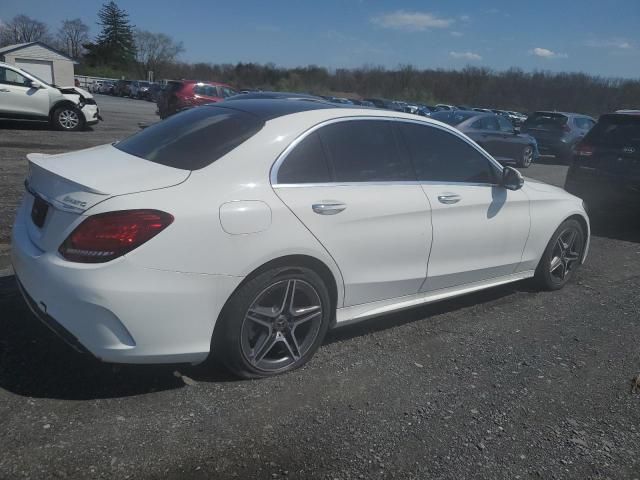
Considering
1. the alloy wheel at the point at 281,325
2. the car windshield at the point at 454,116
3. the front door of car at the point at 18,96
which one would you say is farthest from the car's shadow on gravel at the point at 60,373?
the front door of car at the point at 18,96

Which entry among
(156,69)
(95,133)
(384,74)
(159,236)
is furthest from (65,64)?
(384,74)

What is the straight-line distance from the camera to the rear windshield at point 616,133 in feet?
25.3

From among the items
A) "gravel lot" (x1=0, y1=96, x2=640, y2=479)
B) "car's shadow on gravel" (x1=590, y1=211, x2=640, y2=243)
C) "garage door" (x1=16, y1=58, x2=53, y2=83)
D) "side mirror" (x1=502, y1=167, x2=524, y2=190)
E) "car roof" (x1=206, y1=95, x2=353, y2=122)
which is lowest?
"gravel lot" (x1=0, y1=96, x2=640, y2=479)

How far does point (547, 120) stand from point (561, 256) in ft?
45.0

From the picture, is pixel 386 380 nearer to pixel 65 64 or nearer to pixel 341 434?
pixel 341 434

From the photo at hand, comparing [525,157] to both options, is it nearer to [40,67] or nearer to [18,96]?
[18,96]

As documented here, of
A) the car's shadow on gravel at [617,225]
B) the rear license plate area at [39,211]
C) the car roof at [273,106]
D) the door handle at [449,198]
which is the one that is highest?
the car roof at [273,106]

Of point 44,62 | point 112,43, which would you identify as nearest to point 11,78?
point 44,62

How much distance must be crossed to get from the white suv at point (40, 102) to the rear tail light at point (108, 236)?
44.3ft

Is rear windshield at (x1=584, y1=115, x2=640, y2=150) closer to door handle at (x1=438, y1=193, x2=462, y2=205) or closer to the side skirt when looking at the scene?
the side skirt

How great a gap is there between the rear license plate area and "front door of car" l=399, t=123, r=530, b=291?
92.3 inches

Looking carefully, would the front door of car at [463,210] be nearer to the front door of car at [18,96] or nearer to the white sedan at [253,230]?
the white sedan at [253,230]

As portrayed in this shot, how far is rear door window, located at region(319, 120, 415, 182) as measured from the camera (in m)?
3.42

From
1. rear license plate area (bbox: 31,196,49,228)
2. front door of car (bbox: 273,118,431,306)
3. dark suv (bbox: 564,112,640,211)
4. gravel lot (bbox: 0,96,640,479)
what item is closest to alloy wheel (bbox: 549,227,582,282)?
gravel lot (bbox: 0,96,640,479)
